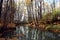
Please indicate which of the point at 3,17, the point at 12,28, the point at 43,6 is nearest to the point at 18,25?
the point at 12,28

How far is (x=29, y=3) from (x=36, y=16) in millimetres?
278

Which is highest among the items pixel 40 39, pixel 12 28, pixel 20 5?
pixel 20 5

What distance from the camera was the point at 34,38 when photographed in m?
3.05

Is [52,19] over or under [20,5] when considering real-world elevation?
under

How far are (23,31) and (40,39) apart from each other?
0.35m

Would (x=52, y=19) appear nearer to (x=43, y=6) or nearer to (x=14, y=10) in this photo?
(x=43, y=6)

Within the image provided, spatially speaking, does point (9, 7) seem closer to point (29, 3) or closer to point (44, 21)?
point (29, 3)

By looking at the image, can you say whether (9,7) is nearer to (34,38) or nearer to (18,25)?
(18,25)

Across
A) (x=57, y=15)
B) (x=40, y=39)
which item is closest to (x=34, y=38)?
(x=40, y=39)

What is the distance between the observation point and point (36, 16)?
3090 millimetres

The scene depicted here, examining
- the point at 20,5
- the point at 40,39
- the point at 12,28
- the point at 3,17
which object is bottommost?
the point at 40,39

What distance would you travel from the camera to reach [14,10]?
3.12 meters

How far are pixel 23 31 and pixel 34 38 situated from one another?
24cm

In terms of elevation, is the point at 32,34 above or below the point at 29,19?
below
